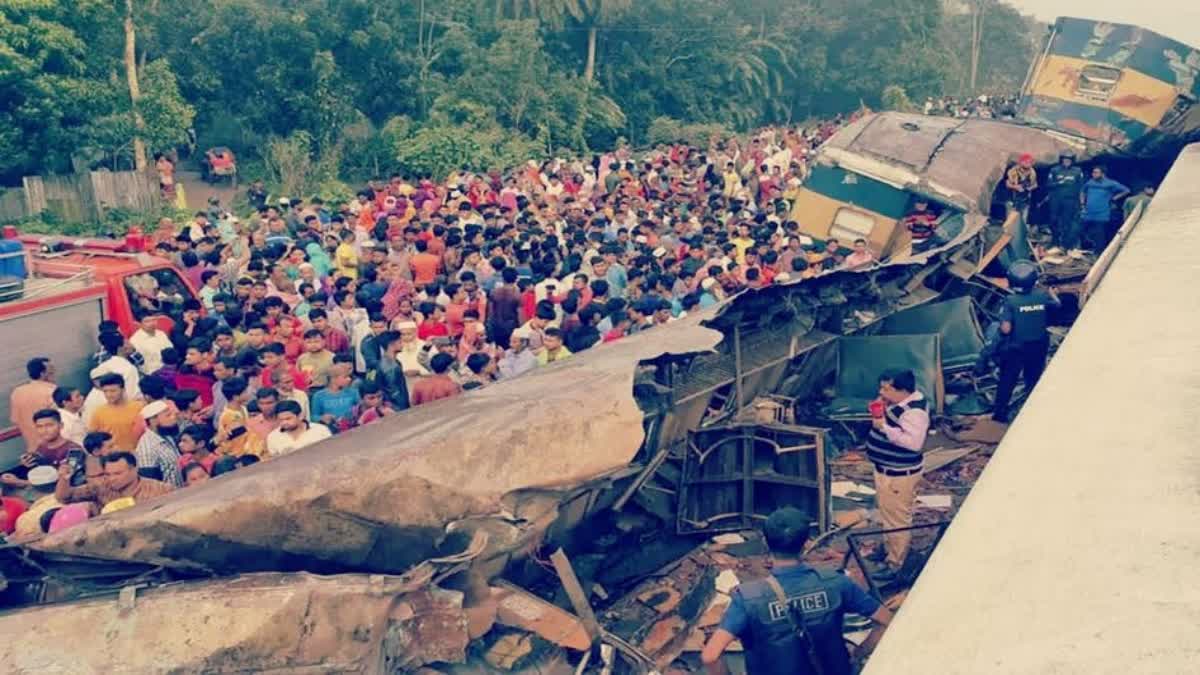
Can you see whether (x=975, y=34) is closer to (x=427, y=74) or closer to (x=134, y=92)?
(x=427, y=74)

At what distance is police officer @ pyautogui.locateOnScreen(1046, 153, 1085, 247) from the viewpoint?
15.5 metres

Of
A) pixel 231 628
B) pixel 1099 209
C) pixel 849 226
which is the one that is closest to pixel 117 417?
pixel 231 628

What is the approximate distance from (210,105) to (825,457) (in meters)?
23.9

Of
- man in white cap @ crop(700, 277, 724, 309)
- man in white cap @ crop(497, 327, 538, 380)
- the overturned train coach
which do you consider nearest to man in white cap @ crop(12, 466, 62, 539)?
man in white cap @ crop(497, 327, 538, 380)

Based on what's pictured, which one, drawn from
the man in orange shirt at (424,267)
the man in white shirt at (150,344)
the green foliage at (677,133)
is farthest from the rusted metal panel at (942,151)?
the green foliage at (677,133)

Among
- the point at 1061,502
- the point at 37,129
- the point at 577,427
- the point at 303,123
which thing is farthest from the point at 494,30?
the point at 1061,502

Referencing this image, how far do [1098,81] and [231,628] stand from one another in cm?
1728

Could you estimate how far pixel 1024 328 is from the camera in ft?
29.9

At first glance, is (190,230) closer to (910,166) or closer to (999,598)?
(910,166)

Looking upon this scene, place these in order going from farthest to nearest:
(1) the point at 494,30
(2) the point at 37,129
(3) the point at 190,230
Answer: (1) the point at 494,30
(2) the point at 37,129
(3) the point at 190,230

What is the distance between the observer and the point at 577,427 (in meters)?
5.60

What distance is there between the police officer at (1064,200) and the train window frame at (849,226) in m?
3.01

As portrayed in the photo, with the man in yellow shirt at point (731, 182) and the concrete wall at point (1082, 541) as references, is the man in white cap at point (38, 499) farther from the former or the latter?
the man in yellow shirt at point (731, 182)

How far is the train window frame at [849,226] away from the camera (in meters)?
14.8
